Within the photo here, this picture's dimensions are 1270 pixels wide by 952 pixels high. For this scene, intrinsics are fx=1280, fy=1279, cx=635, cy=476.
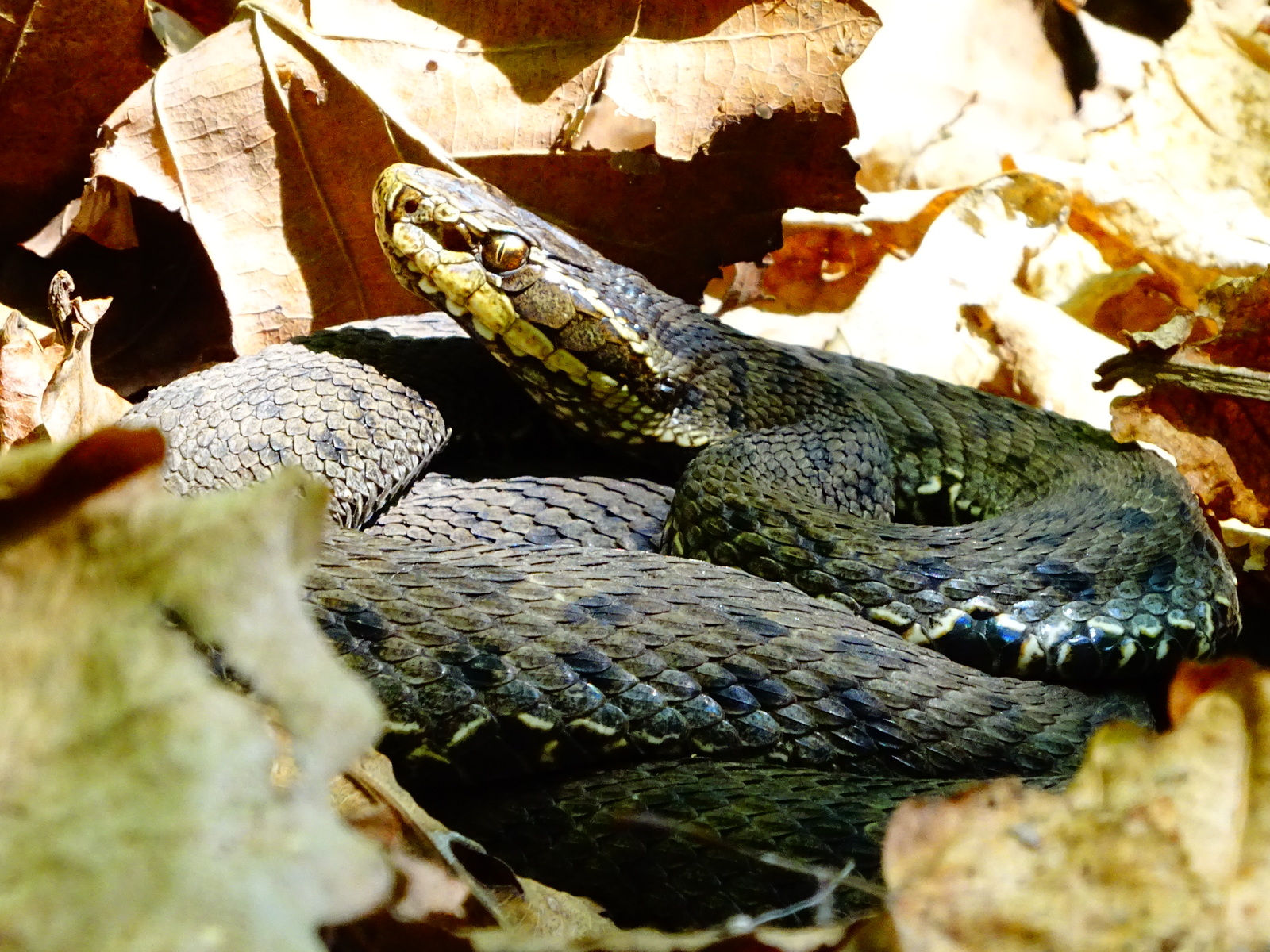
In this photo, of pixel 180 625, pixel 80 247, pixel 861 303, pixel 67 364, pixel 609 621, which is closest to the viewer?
pixel 180 625

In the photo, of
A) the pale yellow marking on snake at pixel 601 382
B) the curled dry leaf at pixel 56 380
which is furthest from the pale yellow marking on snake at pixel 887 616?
the curled dry leaf at pixel 56 380

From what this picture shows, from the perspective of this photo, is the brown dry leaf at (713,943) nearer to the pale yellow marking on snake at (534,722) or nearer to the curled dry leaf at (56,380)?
the pale yellow marking on snake at (534,722)

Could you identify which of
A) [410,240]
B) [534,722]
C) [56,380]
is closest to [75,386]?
[56,380]

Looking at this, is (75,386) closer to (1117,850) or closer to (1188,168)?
(1117,850)

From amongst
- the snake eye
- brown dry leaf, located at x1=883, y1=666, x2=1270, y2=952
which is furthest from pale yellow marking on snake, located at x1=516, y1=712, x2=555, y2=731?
the snake eye

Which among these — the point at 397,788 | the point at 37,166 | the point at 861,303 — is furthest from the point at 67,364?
the point at 861,303

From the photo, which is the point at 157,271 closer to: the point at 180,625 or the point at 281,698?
the point at 180,625
